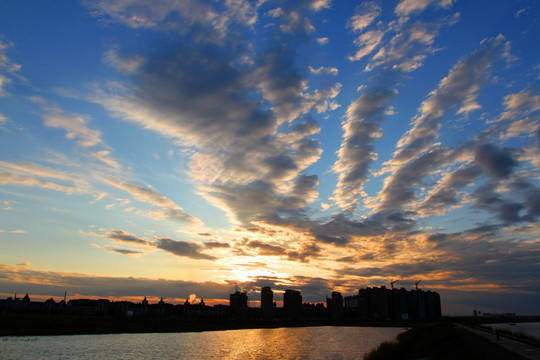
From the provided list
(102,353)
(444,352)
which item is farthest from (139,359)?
(444,352)

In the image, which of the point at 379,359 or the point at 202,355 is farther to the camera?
the point at 202,355

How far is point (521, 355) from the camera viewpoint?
4028 centimetres

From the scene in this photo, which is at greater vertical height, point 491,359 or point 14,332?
point 491,359

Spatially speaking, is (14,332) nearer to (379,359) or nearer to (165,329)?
(165,329)

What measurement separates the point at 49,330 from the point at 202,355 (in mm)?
64602

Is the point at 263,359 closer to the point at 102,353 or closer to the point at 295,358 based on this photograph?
the point at 295,358

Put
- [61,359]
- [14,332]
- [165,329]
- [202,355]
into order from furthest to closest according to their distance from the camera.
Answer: [165,329] < [14,332] < [202,355] < [61,359]

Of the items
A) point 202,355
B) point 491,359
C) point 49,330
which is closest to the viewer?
point 491,359

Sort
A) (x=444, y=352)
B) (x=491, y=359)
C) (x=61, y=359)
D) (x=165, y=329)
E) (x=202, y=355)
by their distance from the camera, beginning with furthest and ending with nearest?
(x=165, y=329) → (x=202, y=355) → (x=61, y=359) → (x=444, y=352) → (x=491, y=359)

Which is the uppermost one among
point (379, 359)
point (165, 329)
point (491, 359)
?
point (491, 359)

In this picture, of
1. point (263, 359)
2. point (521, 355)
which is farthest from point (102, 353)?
point (521, 355)

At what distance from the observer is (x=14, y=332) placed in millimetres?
95250

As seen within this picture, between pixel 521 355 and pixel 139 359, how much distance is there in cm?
5812

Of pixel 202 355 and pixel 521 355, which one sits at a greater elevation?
pixel 521 355
